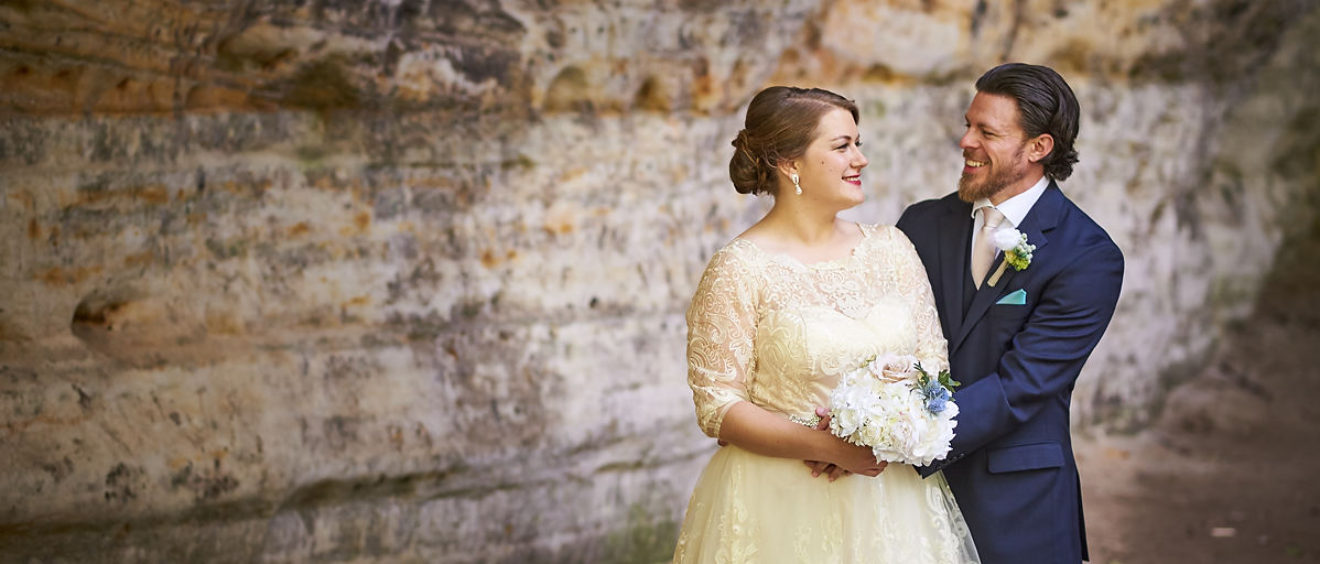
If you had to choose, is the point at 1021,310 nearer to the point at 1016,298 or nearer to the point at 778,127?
the point at 1016,298

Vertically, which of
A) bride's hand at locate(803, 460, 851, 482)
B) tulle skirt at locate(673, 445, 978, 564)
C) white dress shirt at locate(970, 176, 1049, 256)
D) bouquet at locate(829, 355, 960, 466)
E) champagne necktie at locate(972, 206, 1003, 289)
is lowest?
tulle skirt at locate(673, 445, 978, 564)

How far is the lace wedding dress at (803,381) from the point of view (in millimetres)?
3652

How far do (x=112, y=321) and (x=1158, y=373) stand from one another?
6966 millimetres

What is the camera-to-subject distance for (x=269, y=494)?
18.1 feet

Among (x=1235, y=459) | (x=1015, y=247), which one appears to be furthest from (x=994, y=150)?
(x=1235, y=459)

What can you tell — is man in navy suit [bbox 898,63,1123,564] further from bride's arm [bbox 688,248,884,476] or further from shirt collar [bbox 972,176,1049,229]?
bride's arm [bbox 688,248,884,476]

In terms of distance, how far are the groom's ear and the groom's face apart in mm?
18

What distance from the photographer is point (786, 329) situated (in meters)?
3.66

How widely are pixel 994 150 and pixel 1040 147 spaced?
14 centimetres

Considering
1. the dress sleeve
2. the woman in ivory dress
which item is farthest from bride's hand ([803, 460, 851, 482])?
the dress sleeve

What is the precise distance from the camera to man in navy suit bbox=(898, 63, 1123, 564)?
373 cm

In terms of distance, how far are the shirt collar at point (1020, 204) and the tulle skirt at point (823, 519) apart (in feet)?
2.64

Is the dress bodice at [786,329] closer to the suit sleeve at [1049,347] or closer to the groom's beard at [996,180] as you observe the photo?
the suit sleeve at [1049,347]

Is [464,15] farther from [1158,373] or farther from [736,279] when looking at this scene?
[1158,373]
